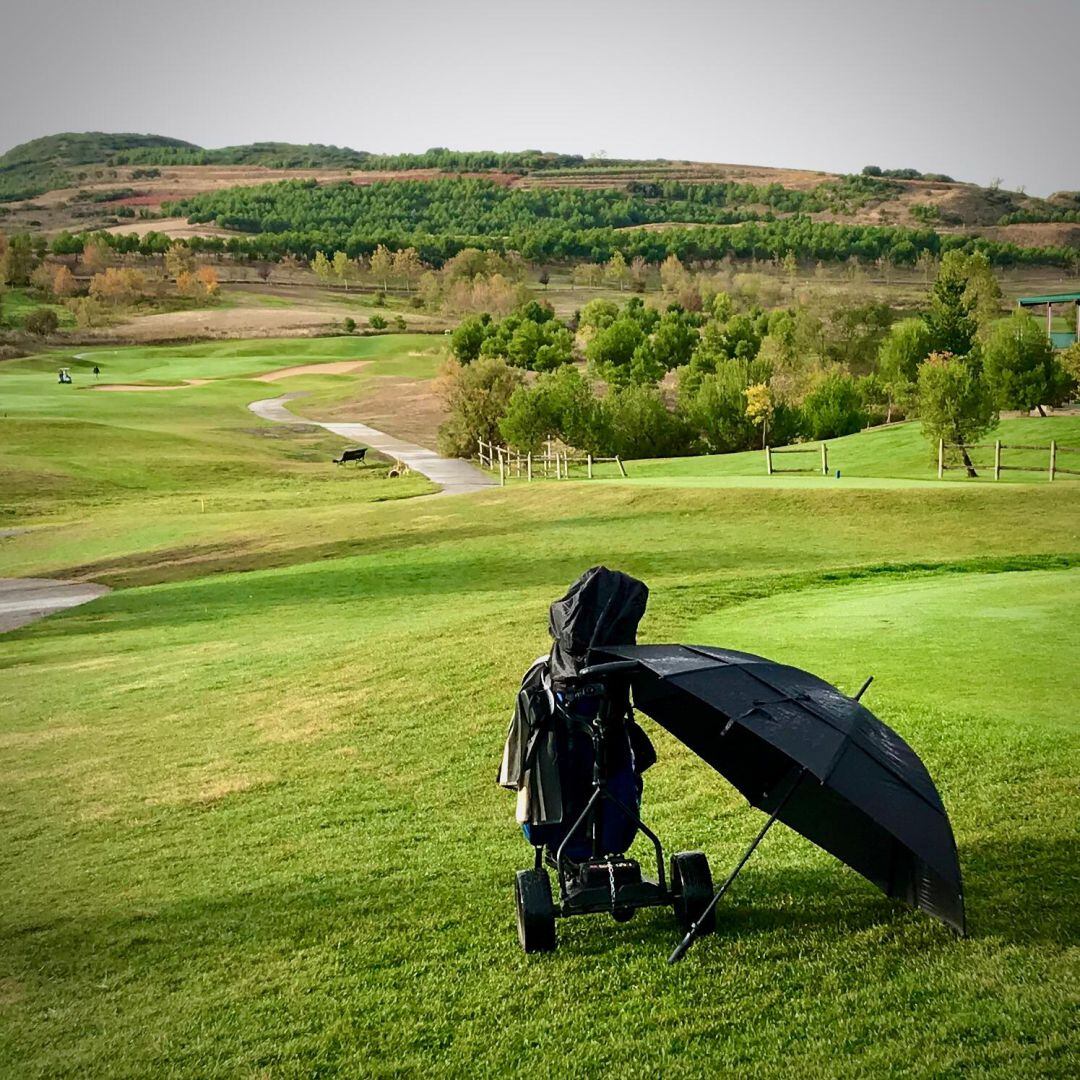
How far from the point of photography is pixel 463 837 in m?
10.2

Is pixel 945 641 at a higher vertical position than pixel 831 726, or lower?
lower

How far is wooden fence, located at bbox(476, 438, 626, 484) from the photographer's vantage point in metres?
57.5

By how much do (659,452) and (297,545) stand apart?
160 feet

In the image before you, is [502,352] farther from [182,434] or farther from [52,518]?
[52,518]

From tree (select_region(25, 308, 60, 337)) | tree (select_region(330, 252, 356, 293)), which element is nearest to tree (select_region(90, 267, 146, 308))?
tree (select_region(25, 308, 60, 337))

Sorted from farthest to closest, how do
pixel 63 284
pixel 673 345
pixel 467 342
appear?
pixel 63 284, pixel 467 342, pixel 673 345

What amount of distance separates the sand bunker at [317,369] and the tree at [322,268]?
70.7 meters

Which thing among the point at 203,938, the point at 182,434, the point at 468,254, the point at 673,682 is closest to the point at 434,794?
the point at 203,938

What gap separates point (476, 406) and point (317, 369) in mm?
53239

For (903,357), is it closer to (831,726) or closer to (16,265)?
(831,726)

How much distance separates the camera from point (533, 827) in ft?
23.6

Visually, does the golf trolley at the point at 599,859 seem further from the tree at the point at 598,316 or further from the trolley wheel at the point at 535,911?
the tree at the point at 598,316

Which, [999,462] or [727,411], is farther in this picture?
[727,411]

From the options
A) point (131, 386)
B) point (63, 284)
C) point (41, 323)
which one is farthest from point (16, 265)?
point (131, 386)
